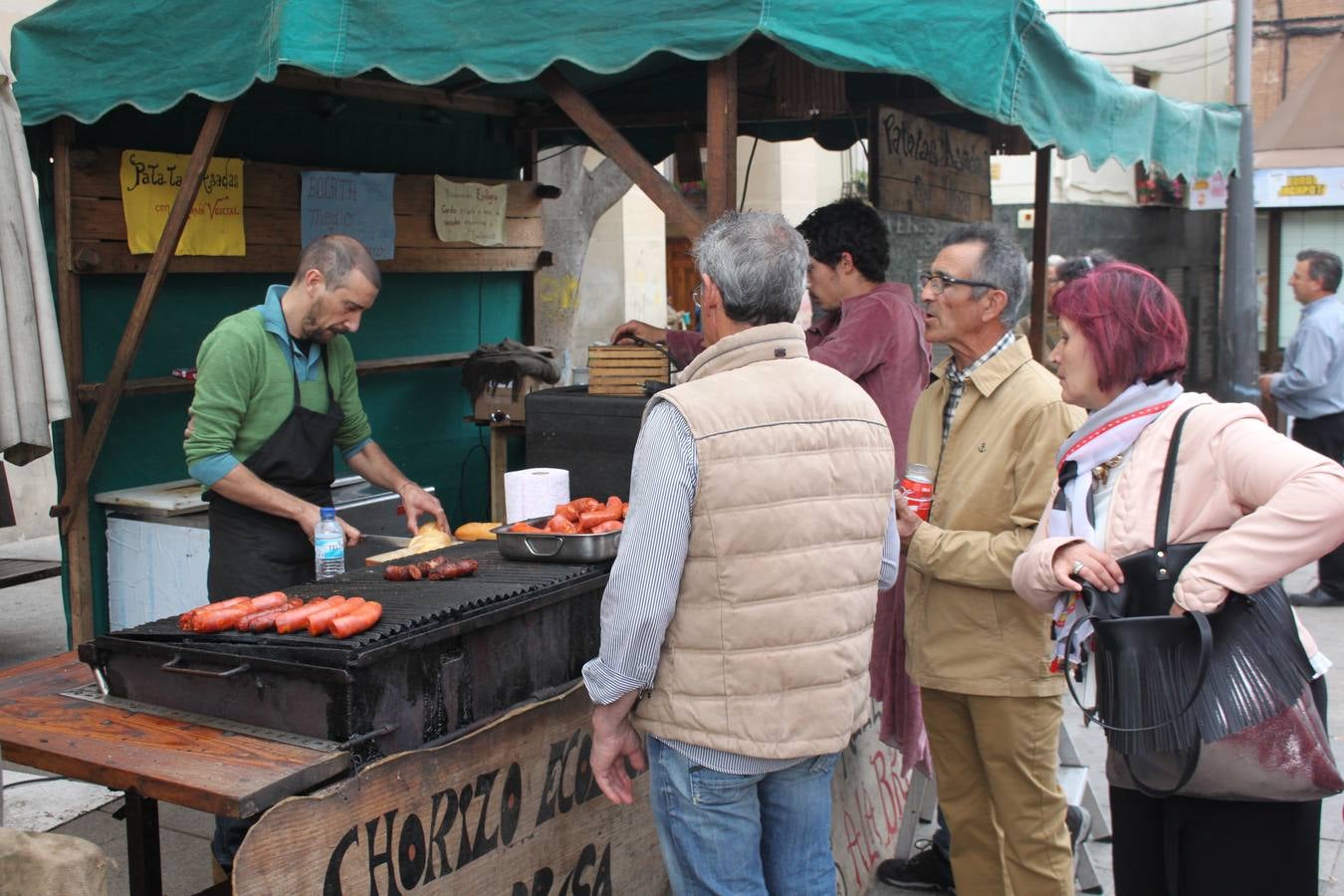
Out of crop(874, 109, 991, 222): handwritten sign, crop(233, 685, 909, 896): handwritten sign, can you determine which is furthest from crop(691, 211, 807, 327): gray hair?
crop(874, 109, 991, 222): handwritten sign

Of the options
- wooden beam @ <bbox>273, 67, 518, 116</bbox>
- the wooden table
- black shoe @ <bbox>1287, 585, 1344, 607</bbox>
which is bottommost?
black shoe @ <bbox>1287, 585, 1344, 607</bbox>

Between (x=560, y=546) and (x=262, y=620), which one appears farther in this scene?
(x=560, y=546)

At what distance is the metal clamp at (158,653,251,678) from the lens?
2.67 m

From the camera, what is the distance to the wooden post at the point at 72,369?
4.89 metres

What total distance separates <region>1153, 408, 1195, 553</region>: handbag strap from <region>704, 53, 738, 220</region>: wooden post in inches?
74.8

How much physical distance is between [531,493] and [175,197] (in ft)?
7.75

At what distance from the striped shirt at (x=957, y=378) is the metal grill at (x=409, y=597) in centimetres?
102

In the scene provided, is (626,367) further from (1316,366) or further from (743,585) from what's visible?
(1316,366)

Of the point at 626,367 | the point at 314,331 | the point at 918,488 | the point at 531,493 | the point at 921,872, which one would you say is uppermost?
the point at 314,331

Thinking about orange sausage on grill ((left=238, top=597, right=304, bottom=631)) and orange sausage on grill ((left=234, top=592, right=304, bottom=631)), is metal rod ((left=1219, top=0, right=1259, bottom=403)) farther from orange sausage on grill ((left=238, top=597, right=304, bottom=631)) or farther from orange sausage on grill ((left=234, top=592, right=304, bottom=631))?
orange sausage on grill ((left=238, top=597, right=304, bottom=631))

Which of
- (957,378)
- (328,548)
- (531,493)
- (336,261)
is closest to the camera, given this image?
(957,378)

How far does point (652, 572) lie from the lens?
2.36m

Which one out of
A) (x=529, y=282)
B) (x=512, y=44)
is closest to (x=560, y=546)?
(x=512, y=44)

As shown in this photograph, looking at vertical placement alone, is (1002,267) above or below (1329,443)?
above
